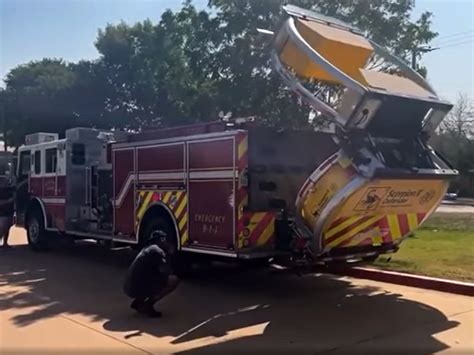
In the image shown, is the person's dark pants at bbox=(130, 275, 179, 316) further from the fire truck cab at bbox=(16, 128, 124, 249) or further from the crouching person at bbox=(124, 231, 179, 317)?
the fire truck cab at bbox=(16, 128, 124, 249)

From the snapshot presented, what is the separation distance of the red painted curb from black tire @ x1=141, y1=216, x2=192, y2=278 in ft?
8.25

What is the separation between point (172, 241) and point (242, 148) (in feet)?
7.03

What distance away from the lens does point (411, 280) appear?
9.20 metres

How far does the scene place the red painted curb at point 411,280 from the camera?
8539 millimetres

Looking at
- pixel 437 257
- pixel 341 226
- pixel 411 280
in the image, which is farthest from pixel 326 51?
pixel 437 257

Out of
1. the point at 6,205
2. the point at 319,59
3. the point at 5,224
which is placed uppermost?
the point at 319,59

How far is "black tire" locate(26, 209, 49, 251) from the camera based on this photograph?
1391 centimetres

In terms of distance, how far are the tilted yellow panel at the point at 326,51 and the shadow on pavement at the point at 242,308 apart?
2872mm

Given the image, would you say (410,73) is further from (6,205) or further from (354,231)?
(6,205)

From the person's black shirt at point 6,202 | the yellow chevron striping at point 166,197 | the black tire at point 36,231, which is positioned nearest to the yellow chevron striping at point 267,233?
the yellow chevron striping at point 166,197

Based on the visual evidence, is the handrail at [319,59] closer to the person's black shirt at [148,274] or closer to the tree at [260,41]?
the person's black shirt at [148,274]

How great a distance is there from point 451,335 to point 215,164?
375 cm

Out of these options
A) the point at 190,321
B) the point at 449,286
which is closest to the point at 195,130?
the point at 190,321

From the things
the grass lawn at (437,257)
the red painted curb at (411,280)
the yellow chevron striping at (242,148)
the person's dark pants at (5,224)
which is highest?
the yellow chevron striping at (242,148)
